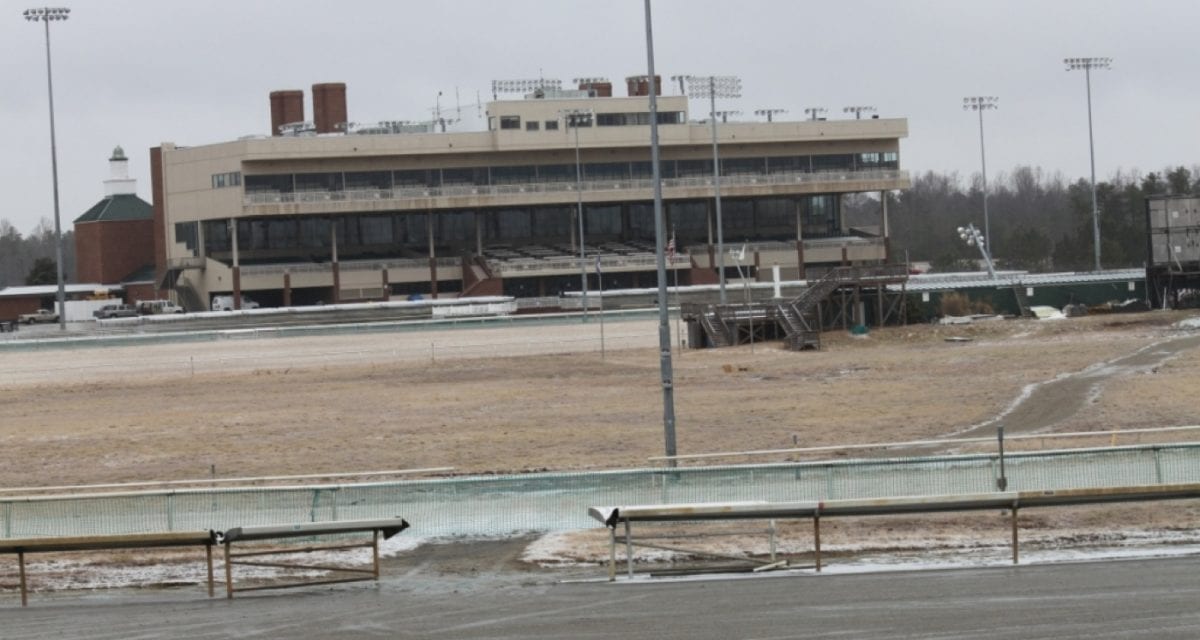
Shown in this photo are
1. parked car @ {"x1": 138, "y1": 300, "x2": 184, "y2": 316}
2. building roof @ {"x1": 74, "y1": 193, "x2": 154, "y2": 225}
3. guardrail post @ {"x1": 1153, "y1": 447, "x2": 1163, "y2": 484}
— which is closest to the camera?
guardrail post @ {"x1": 1153, "y1": 447, "x2": 1163, "y2": 484}

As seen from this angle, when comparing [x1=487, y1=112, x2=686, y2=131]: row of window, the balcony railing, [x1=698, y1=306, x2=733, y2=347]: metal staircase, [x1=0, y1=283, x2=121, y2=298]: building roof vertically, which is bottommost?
[x1=698, y1=306, x2=733, y2=347]: metal staircase

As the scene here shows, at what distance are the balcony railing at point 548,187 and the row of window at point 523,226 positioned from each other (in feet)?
8.06

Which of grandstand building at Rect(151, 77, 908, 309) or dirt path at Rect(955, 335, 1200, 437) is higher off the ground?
grandstand building at Rect(151, 77, 908, 309)

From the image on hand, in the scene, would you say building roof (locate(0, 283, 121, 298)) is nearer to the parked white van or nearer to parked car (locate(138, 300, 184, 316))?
parked car (locate(138, 300, 184, 316))

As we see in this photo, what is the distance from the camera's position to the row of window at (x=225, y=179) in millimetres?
117188

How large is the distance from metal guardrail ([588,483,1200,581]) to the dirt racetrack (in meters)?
11.1

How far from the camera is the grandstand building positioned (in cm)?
11738

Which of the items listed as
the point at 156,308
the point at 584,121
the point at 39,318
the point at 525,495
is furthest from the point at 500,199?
the point at 525,495

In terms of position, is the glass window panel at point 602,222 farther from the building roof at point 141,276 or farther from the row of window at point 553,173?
the building roof at point 141,276

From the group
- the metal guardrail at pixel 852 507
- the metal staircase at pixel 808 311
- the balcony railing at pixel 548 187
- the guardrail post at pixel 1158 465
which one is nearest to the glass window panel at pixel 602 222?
the balcony railing at pixel 548 187

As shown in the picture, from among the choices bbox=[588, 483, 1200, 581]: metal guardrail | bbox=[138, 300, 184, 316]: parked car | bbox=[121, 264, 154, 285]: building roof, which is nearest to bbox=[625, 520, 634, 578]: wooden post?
bbox=[588, 483, 1200, 581]: metal guardrail

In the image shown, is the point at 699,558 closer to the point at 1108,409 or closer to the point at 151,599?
the point at 151,599

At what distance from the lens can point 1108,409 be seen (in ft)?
134

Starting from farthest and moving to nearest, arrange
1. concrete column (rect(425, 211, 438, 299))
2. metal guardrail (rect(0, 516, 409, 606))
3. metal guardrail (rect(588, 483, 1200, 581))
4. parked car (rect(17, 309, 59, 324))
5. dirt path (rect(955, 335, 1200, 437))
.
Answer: concrete column (rect(425, 211, 438, 299))
parked car (rect(17, 309, 59, 324))
dirt path (rect(955, 335, 1200, 437))
metal guardrail (rect(588, 483, 1200, 581))
metal guardrail (rect(0, 516, 409, 606))
